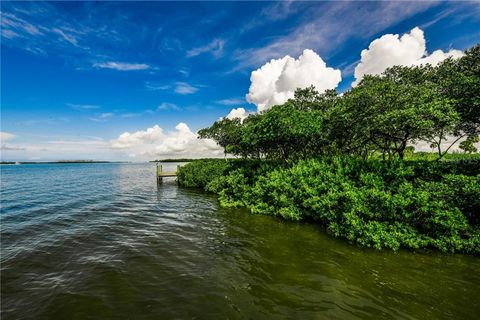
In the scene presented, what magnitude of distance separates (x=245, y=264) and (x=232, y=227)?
4.85m

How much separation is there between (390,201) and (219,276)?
28.3ft

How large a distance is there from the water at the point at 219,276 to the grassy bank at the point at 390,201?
0.79 meters

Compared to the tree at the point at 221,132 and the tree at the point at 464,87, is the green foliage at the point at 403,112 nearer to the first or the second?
the tree at the point at 464,87

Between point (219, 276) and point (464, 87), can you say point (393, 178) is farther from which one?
point (219, 276)

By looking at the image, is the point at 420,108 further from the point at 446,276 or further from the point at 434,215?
the point at 446,276

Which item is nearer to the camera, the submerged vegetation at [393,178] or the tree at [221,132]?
the submerged vegetation at [393,178]

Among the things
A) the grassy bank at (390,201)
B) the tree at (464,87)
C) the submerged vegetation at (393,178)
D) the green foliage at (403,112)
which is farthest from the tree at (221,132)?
the tree at (464,87)

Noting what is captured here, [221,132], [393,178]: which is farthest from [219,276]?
[221,132]

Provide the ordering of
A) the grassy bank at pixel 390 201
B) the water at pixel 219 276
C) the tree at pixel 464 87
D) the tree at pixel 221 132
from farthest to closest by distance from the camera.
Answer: the tree at pixel 221 132, the tree at pixel 464 87, the grassy bank at pixel 390 201, the water at pixel 219 276

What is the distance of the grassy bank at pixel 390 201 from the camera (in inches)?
396

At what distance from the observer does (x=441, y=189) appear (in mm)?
10648

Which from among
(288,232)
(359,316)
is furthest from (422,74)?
(359,316)

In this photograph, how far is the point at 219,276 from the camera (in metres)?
8.24

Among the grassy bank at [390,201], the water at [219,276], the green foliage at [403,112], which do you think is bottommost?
the water at [219,276]
